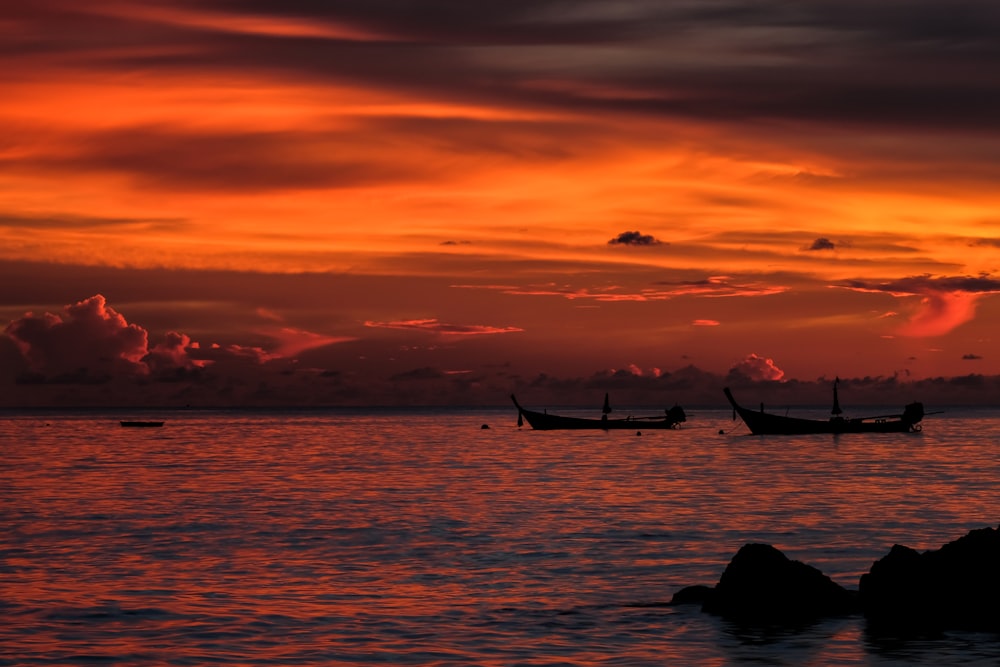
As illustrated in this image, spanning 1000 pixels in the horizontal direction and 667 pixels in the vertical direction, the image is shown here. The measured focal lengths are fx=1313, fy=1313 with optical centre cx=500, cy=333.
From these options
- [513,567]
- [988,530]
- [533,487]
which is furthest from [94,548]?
[533,487]

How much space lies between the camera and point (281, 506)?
197 ft

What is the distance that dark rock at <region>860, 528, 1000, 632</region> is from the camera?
2773cm

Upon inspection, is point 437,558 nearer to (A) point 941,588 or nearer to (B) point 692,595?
(B) point 692,595

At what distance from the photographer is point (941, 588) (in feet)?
92.7

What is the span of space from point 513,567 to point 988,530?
14.3 m

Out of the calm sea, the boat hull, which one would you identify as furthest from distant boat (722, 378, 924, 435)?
the calm sea

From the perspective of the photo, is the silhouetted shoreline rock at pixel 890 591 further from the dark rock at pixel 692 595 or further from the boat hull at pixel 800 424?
the boat hull at pixel 800 424

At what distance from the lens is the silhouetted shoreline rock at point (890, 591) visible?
27828 millimetres

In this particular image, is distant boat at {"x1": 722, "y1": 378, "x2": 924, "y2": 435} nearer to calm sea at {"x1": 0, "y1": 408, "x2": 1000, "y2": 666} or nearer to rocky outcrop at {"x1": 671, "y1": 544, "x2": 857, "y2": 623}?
calm sea at {"x1": 0, "y1": 408, "x2": 1000, "y2": 666}

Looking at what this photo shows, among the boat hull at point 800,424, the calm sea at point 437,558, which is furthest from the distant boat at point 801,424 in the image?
the calm sea at point 437,558

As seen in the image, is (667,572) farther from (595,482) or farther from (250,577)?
(595,482)

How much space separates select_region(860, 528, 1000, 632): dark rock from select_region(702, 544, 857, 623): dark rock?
0.81 metres

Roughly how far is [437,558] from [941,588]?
1664cm

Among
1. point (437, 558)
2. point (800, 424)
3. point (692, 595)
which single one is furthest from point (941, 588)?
point (800, 424)
